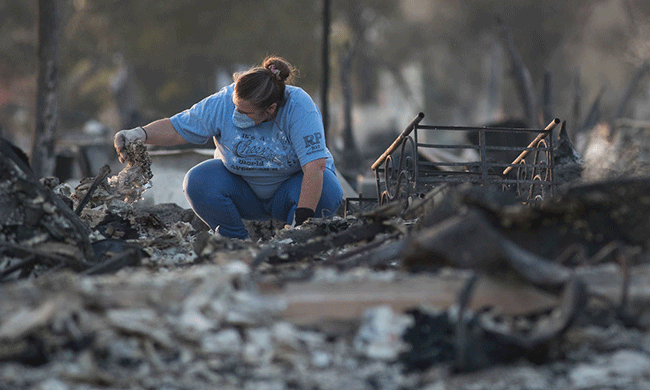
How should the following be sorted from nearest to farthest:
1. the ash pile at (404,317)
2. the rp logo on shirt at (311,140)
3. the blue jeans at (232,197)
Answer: the ash pile at (404,317)
the rp logo on shirt at (311,140)
the blue jeans at (232,197)

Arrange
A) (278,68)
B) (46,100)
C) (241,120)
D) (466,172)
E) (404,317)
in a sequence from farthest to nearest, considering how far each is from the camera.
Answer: (46,100) < (466,172) < (241,120) < (278,68) < (404,317)

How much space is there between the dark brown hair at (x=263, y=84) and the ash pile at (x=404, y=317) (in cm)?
204

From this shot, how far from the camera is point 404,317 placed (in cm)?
231

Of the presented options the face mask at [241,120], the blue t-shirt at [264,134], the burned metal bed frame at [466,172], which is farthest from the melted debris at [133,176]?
the burned metal bed frame at [466,172]

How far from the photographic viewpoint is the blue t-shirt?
4.64 metres

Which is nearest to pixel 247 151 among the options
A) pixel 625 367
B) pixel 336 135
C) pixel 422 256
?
pixel 422 256

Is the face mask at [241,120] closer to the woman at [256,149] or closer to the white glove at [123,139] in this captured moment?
the woman at [256,149]

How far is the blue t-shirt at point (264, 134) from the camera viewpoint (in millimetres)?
4645

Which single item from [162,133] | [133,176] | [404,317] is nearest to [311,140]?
[162,133]

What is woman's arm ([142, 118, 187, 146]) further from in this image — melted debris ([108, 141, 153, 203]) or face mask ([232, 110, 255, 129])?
face mask ([232, 110, 255, 129])

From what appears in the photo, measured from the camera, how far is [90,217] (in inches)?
167

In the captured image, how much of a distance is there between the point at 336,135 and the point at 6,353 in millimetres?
19342

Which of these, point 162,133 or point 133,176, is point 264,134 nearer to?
point 162,133

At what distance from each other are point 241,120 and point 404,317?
2620 millimetres
